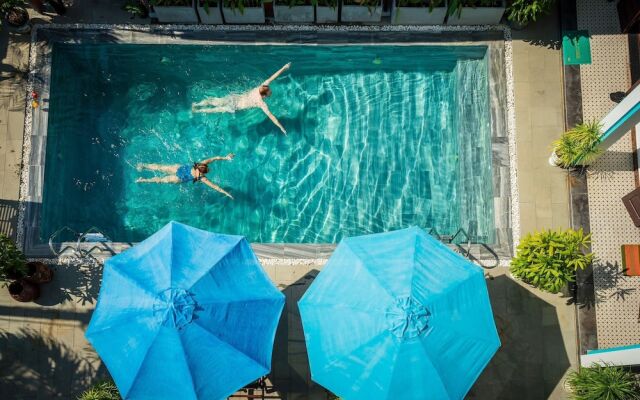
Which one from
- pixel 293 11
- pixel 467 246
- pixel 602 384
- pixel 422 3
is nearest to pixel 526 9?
pixel 422 3

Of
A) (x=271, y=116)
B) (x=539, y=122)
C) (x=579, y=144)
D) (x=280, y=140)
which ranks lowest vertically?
(x=579, y=144)

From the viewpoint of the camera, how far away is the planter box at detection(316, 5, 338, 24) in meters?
11.6

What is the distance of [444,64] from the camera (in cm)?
1223

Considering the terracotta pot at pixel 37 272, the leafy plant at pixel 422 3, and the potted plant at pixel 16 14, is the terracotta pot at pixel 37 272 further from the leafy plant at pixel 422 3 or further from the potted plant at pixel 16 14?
the leafy plant at pixel 422 3

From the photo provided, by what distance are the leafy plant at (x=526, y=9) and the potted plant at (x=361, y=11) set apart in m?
2.93

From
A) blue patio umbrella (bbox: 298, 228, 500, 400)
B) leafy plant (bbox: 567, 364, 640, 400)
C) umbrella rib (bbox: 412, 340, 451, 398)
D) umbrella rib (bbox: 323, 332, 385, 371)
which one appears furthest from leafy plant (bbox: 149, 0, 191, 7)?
leafy plant (bbox: 567, 364, 640, 400)

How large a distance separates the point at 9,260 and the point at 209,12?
6713mm

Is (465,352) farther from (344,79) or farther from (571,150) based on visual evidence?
(344,79)

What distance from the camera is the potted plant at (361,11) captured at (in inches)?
456

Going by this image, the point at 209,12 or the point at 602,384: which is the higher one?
the point at 209,12

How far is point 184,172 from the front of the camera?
11.5 meters

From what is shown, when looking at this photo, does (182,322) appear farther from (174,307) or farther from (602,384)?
(602,384)

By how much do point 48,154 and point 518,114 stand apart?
10.7 meters

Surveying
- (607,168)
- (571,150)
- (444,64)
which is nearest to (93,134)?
(444,64)
